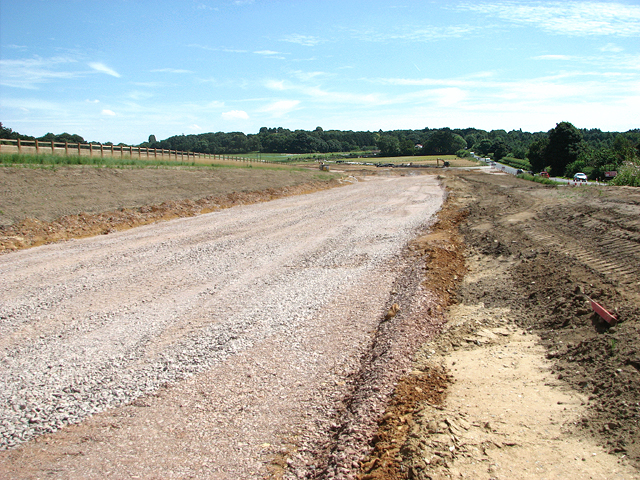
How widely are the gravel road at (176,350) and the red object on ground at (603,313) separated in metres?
3.51

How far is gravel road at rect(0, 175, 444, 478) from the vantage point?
4.70 metres

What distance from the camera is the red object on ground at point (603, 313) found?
6349 millimetres

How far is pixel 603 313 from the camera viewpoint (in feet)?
21.5

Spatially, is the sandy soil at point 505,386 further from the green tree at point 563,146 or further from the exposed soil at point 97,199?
the green tree at point 563,146

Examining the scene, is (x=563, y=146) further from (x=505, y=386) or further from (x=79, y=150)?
(x=505, y=386)

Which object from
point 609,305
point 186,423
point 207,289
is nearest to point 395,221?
point 207,289

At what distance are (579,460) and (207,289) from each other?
7891 millimetres

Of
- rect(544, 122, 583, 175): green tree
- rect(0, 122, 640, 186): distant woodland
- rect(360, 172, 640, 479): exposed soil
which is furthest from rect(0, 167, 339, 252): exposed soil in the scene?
rect(544, 122, 583, 175): green tree

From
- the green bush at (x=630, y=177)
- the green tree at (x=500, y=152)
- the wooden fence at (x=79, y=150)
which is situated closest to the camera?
the green bush at (x=630, y=177)

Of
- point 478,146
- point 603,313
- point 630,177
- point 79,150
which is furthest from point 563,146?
point 478,146

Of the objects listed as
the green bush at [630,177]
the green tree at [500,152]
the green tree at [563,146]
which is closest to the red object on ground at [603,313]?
the green bush at [630,177]

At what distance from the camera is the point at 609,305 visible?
23.0ft

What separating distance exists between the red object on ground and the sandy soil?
0.32 ft

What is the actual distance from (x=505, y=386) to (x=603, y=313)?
2299mm
